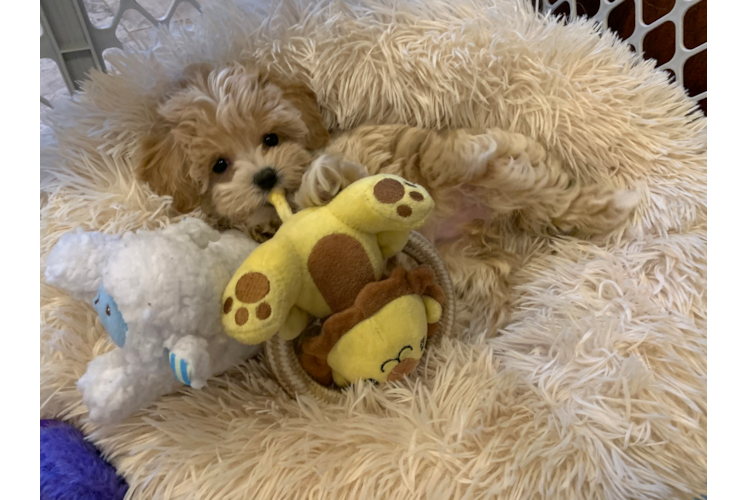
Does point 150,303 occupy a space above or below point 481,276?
below

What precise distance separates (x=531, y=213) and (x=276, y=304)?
25.8 inches

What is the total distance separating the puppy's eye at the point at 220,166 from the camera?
2.97ft

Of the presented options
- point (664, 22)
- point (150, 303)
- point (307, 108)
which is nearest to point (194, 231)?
point (150, 303)

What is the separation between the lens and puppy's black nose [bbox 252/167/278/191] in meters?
0.87

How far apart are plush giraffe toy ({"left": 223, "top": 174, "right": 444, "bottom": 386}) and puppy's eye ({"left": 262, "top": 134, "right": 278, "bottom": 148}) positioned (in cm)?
14

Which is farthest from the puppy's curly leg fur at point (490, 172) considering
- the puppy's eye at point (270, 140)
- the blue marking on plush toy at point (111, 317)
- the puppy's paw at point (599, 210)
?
the blue marking on plush toy at point (111, 317)

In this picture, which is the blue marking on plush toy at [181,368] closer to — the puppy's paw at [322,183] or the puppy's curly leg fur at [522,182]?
the puppy's paw at [322,183]

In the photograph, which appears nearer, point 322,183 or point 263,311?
point 263,311

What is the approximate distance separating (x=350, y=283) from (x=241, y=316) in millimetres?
191

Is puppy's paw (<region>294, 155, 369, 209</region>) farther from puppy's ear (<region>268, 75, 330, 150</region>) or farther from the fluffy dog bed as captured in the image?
the fluffy dog bed

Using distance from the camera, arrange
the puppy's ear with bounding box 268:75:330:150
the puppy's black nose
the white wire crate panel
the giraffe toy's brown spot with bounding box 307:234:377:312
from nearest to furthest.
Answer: the giraffe toy's brown spot with bounding box 307:234:377:312 → the puppy's black nose → the puppy's ear with bounding box 268:75:330:150 → the white wire crate panel

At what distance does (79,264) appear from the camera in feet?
2.54

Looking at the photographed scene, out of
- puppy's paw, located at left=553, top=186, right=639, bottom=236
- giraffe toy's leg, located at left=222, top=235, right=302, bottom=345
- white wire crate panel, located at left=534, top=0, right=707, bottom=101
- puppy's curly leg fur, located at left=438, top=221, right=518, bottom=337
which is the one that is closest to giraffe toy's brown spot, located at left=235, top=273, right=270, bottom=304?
giraffe toy's leg, located at left=222, top=235, right=302, bottom=345

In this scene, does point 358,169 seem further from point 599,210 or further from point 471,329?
point 599,210
